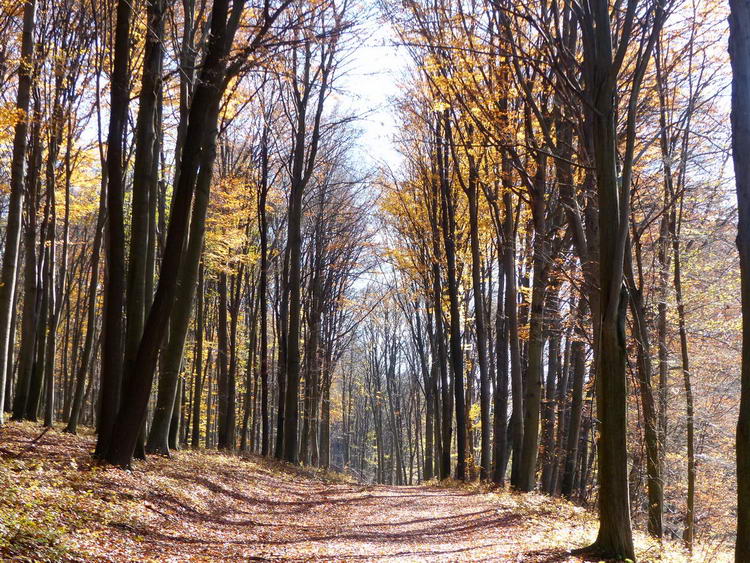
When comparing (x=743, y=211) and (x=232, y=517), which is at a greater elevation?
(x=743, y=211)

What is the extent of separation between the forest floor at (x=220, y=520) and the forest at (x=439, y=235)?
3.1 inches

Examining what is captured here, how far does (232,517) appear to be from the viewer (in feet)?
28.4

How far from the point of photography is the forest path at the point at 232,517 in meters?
5.79

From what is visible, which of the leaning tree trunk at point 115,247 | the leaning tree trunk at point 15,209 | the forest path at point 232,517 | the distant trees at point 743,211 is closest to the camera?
the distant trees at point 743,211

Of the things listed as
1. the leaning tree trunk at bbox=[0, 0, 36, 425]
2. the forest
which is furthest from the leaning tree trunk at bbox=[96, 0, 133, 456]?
the leaning tree trunk at bbox=[0, 0, 36, 425]

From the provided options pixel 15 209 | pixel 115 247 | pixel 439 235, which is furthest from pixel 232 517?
pixel 439 235

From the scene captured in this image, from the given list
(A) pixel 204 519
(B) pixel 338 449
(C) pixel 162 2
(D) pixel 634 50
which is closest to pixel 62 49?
(C) pixel 162 2

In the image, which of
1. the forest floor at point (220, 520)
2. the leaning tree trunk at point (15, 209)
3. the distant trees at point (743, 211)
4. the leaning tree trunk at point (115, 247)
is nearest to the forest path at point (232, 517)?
the forest floor at point (220, 520)

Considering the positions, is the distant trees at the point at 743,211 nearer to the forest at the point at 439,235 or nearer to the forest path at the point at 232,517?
the forest at the point at 439,235

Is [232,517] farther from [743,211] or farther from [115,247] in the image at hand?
[743,211]

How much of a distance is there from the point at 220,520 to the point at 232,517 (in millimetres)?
537

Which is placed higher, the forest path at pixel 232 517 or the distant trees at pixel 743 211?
the distant trees at pixel 743 211

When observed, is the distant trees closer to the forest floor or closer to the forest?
the forest

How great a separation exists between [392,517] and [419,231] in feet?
40.0
